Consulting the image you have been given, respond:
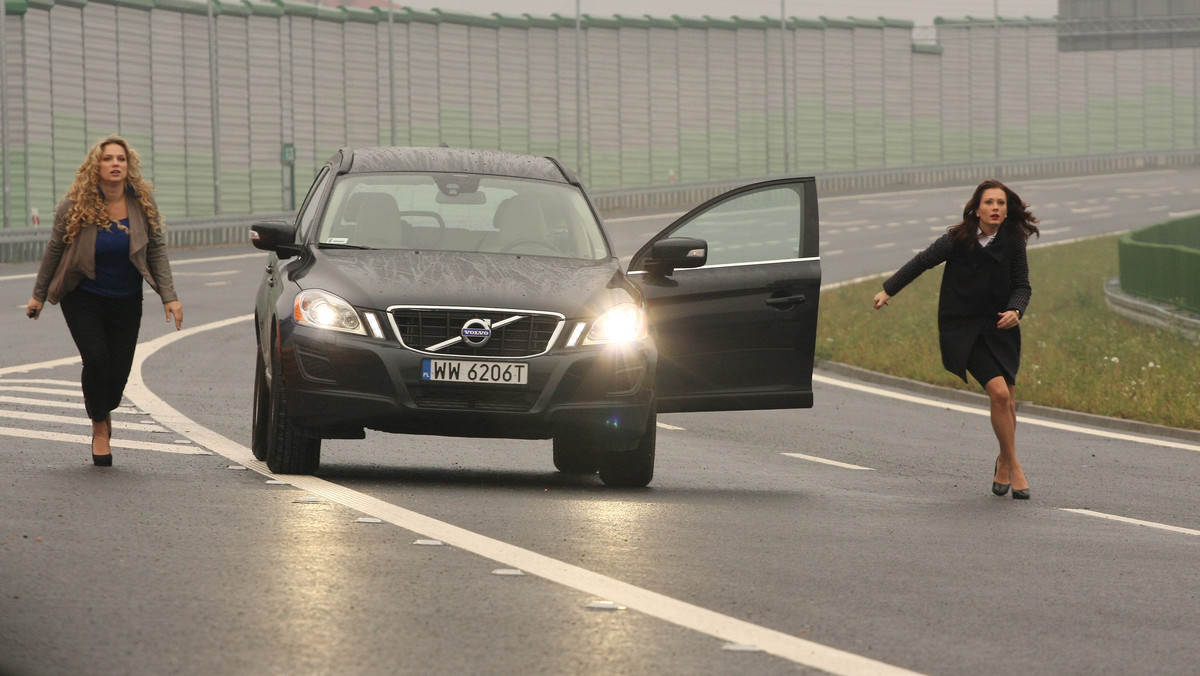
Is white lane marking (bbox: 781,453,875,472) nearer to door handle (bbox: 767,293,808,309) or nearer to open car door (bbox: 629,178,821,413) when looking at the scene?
open car door (bbox: 629,178,821,413)

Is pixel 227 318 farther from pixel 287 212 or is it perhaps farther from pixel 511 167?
pixel 287 212

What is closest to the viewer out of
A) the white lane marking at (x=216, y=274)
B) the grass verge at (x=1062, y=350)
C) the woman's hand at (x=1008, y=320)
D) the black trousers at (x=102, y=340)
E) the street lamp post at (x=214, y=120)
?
the black trousers at (x=102, y=340)

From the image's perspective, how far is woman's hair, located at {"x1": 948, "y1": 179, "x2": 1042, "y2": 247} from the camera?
1084cm

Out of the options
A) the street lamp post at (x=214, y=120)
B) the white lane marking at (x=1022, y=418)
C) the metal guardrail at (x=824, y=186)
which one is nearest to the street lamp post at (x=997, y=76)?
the metal guardrail at (x=824, y=186)

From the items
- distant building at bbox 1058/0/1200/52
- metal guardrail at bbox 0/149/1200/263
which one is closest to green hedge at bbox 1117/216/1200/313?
metal guardrail at bbox 0/149/1200/263

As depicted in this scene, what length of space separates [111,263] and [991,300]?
4719 millimetres

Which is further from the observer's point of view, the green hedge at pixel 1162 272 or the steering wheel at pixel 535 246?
the green hedge at pixel 1162 272

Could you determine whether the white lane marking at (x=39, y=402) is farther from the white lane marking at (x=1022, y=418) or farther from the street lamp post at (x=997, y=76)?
the street lamp post at (x=997, y=76)

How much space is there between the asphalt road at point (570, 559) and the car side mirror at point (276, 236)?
1178mm

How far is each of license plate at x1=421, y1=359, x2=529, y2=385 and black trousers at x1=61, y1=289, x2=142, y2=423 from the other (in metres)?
1.77

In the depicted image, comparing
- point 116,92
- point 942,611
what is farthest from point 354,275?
point 116,92

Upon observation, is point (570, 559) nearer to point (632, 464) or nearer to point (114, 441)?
point (632, 464)

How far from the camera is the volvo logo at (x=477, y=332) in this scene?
9625mm

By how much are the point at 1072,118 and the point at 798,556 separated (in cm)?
7236
